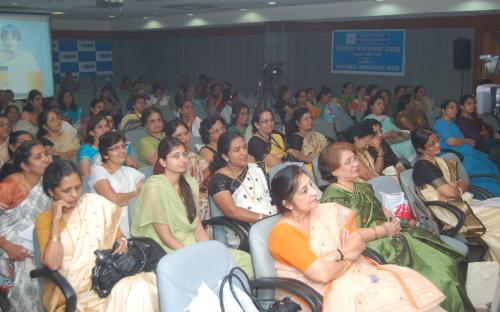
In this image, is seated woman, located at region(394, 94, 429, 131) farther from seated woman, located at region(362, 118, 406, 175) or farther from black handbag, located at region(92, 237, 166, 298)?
black handbag, located at region(92, 237, 166, 298)

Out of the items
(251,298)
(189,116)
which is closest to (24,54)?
(189,116)

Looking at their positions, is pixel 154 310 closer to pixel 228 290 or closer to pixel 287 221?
pixel 228 290

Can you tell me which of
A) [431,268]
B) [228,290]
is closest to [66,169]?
[228,290]

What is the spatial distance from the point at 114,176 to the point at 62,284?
1.38 meters

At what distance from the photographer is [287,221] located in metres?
2.68

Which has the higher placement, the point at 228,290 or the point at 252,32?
the point at 252,32

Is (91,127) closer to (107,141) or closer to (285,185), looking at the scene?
(107,141)

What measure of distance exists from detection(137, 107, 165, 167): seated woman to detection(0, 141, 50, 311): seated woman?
1631mm

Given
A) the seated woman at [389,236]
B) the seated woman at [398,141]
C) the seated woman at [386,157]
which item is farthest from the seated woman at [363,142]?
the seated woman at [398,141]

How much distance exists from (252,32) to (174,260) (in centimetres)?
1072

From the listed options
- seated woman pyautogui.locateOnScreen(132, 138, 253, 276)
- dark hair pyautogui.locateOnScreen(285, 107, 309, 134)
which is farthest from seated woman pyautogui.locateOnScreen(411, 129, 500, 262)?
dark hair pyautogui.locateOnScreen(285, 107, 309, 134)

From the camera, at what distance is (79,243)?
2.72 metres

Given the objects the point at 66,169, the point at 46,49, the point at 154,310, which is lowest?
the point at 154,310

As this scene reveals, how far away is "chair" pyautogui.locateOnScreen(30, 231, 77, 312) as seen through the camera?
2482 millimetres
